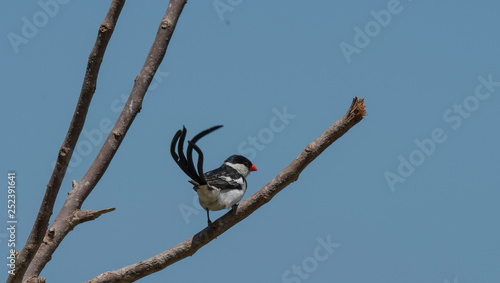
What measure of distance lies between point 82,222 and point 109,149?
452 millimetres

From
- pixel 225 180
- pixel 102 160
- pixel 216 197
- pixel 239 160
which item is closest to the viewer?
pixel 102 160

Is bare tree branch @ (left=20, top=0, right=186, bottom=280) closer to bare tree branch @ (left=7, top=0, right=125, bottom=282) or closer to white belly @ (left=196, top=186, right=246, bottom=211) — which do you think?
bare tree branch @ (left=7, top=0, right=125, bottom=282)

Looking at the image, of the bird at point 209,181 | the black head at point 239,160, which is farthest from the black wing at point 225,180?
the black head at point 239,160

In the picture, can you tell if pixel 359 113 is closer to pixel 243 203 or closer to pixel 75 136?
pixel 243 203

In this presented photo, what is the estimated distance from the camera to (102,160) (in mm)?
3252

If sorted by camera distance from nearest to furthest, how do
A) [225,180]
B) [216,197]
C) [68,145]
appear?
[68,145], [216,197], [225,180]

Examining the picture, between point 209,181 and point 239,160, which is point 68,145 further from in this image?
point 239,160

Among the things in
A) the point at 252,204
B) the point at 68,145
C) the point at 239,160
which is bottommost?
the point at 252,204

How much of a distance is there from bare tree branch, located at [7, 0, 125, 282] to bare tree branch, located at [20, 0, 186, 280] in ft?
0.85

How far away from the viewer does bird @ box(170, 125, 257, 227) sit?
3779mm

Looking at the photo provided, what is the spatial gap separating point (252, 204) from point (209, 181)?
4.07 ft

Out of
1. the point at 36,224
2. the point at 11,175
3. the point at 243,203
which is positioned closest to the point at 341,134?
the point at 243,203

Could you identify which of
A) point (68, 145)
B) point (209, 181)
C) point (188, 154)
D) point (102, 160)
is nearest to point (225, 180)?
point (209, 181)

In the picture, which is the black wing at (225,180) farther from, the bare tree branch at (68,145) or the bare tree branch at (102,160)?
the bare tree branch at (68,145)
